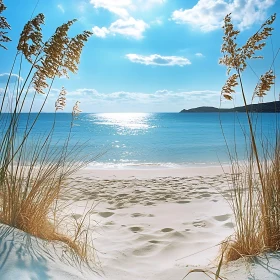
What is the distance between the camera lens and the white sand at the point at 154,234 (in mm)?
2105

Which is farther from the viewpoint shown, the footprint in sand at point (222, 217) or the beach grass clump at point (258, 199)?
the footprint in sand at point (222, 217)

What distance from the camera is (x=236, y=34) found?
8.14 feet

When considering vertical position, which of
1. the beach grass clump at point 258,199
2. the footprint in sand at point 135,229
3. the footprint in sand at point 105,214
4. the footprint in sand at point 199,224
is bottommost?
the footprint in sand at point 105,214

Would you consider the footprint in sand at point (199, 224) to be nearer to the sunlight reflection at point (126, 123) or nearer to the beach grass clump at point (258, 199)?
the beach grass clump at point (258, 199)

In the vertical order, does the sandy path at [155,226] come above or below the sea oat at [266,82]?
below

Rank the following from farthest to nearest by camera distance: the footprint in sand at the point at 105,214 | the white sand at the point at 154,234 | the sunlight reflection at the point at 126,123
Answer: the sunlight reflection at the point at 126,123, the footprint in sand at the point at 105,214, the white sand at the point at 154,234

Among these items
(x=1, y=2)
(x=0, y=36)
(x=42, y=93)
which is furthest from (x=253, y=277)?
(x=1, y=2)

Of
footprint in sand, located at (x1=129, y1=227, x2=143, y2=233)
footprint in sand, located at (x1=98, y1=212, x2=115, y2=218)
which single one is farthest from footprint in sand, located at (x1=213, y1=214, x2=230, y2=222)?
footprint in sand, located at (x1=98, y1=212, x2=115, y2=218)

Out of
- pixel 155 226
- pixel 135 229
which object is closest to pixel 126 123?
pixel 155 226

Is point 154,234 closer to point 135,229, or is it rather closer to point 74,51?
point 135,229

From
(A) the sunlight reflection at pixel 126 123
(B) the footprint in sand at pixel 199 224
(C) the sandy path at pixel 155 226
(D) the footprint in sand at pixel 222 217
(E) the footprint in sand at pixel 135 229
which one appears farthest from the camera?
(A) the sunlight reflection at pixel 126 123

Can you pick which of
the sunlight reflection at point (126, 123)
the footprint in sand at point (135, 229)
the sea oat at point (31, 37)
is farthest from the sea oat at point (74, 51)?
the sunlight reflection at point (126, 123)

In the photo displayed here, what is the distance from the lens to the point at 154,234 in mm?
3445

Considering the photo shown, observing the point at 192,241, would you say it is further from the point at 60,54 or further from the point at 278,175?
the point at 60,54
